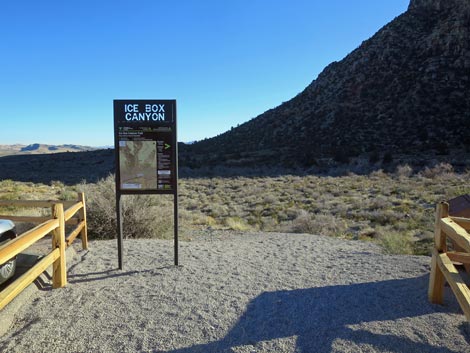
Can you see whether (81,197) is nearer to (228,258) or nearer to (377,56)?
(228,258)

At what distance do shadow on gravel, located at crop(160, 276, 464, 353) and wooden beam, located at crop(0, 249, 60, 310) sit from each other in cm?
164

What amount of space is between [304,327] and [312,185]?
17614 mm

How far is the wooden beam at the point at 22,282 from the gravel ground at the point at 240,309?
49 cm

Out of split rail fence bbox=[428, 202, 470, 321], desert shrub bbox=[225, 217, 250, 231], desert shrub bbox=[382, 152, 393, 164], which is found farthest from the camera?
desert shrub bbox=[382, 152, 393, 164]

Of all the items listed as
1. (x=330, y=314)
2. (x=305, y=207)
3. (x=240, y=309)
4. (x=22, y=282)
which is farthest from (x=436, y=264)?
(x=305, y=207)

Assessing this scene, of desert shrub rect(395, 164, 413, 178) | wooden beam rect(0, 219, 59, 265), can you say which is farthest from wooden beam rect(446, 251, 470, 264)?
desert shrub rect(395, 164, 413, 178)

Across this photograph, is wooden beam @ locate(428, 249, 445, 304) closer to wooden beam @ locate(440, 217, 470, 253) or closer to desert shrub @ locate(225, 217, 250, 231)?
wooden beam @ locate(440, 217, 470, 253)

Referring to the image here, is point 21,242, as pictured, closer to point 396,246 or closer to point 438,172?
point 396,246

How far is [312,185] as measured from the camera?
70.0 ft

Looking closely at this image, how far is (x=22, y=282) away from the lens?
153 inches

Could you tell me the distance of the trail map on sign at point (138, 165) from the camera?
5.84 metres

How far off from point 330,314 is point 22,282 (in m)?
3.43

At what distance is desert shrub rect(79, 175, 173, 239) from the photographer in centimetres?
928

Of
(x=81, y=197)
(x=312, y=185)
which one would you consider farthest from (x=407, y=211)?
(x=81, y=197)
